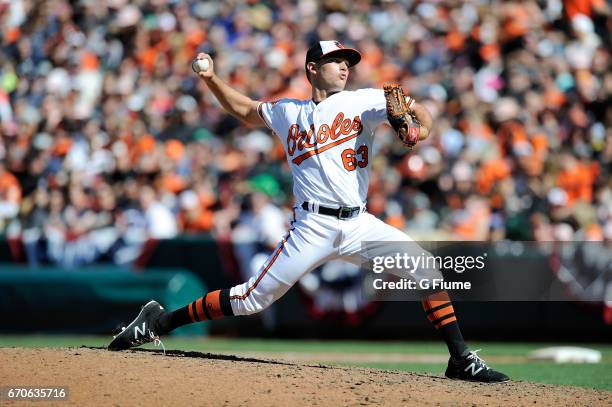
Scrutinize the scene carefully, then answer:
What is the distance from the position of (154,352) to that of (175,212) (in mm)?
6326

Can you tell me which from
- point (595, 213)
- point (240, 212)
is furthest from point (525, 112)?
point (240, 212)

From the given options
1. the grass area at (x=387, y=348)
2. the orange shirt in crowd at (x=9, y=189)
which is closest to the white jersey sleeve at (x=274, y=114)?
the grass area at (x=387, y=348)

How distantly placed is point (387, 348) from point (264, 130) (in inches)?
168

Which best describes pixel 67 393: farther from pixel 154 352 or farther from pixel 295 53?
pixel 295 53

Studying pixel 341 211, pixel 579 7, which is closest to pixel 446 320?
pixel 341 211

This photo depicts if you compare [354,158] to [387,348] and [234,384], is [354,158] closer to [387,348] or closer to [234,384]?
[234,384]

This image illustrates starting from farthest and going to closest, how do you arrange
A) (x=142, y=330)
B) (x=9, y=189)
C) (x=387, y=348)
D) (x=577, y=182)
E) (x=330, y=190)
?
(x=9, y=189), (x=577, y=182), (x=387, y=348), (x=142, y=330), (x=330, y=190)

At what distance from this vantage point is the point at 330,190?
21.1 ft

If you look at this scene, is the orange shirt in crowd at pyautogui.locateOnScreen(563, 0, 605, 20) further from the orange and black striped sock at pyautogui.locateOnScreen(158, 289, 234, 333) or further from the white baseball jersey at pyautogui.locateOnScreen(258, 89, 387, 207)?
the orange and black striped sock at pyautogui.locateOnScreen(158, 289, 234, 333)

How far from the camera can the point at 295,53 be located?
15.4 metres

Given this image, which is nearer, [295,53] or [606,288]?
[606,288]

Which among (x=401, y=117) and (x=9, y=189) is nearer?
(x=401, y=117)

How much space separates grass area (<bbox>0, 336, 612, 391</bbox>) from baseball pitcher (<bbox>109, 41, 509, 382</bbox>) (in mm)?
2354

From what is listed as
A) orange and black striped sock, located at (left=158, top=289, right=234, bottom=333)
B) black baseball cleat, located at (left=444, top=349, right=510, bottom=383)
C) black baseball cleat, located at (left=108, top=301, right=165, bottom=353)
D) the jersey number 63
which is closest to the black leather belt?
the jersey number 63
